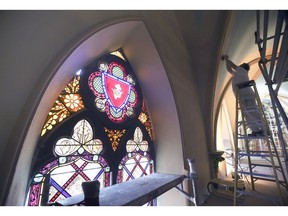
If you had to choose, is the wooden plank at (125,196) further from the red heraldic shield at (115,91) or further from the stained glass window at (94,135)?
the red heraldic shield at (115,91)

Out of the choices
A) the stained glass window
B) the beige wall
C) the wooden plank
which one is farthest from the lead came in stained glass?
the wooden plank

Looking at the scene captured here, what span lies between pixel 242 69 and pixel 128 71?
59.2 inches

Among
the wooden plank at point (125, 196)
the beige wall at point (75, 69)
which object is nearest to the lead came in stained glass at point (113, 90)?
the beige wall at point (75, 69)

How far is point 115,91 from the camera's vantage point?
1.60 meters

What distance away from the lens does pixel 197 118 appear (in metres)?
2.28

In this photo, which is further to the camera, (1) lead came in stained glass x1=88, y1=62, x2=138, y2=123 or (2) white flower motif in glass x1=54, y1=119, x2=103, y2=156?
(1) lead came in stained glass x1=88, y1=62, x2=138, y2=123

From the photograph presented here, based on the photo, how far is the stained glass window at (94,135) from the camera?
101 centimetres

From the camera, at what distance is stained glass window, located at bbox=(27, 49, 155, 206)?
101 cm

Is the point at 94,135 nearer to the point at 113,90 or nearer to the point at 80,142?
the point at 80,142

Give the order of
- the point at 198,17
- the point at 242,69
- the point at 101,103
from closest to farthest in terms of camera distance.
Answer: the point at 101,103
the point at 242,69
the point at 198,17

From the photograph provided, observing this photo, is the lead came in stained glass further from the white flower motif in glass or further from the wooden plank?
the wooden plank

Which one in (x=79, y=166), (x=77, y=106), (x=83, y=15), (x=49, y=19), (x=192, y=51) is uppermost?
(x=192, y=51)
